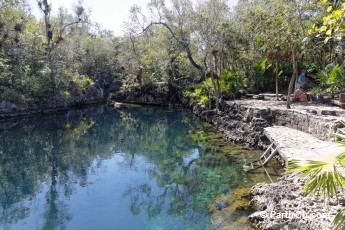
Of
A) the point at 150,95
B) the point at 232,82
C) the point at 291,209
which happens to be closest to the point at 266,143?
the point at 291,209

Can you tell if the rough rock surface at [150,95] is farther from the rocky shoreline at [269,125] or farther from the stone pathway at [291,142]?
A: the stone pathway at [291,142]

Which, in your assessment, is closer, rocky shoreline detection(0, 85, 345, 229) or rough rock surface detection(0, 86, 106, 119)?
rocky shoreline detection(0, 85, 345, 229)

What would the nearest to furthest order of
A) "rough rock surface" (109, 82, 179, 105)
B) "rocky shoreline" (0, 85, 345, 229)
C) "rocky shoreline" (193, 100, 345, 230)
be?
"rocky shoreline" (193, 100, 345, 230) → "rocky shoreline" (0, 85, 345, 229) → "rough rock surface" (109, 82, 179, 105)

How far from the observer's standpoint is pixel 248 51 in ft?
81.9

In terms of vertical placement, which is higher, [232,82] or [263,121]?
[232,82]

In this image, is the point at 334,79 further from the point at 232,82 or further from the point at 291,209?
the point at 291,209

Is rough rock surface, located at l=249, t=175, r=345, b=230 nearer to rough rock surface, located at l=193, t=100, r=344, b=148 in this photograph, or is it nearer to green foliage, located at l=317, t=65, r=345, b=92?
rough rock surface, located at l=193, t=100, r=344, b=148

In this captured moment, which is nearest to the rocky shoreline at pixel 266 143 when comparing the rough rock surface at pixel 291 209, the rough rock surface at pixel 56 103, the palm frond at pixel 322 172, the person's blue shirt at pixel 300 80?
the rough rock surface at pixel 291 209

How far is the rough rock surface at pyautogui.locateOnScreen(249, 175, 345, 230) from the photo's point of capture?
6.40 metres

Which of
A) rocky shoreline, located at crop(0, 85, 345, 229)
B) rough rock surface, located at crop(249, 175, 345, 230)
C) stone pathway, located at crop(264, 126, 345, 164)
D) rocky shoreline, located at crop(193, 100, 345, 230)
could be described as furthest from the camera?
stone pathway, located at crop(264, 126, 345, 164)

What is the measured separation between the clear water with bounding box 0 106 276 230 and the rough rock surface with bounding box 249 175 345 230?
68.5 inches

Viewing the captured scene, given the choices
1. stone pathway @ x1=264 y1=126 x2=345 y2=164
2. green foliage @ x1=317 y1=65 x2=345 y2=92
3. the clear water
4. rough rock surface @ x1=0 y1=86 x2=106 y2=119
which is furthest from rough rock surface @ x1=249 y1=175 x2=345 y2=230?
rough rock surface @ x1=0 y1=86 x2=106 y2=119

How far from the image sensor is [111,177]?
44.8 ft

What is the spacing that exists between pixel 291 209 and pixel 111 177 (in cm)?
875
